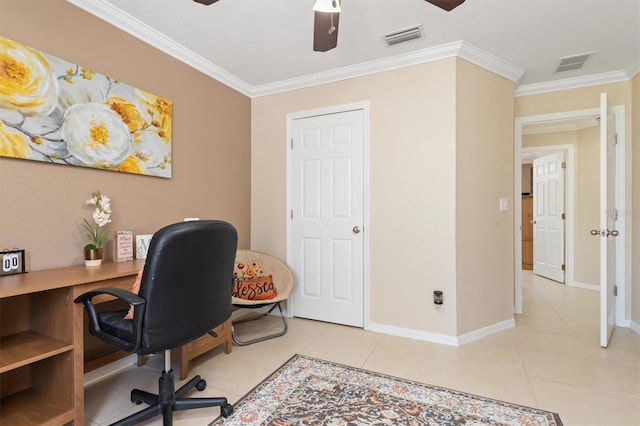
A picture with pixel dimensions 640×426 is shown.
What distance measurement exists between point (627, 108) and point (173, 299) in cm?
429

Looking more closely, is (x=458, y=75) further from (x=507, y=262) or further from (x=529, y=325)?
(x=529, y=325)

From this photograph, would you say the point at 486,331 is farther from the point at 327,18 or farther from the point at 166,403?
the point at 327,18

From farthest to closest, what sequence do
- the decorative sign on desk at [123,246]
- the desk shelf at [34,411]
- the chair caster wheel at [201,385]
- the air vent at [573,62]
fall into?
the air vent at [573,62]
the decorative sign on desk at [123,246]
the chair caster wheel at [201,385]
the desk shelf at [34,411]

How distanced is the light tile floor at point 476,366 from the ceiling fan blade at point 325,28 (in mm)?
2123

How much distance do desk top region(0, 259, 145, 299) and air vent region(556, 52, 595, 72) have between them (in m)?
3.86

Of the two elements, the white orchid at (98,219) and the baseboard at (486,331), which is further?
the baseboard at (486,331)

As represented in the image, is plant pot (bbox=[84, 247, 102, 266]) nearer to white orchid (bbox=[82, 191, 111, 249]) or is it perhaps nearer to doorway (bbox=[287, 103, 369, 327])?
white orchid (bbox=[82, 191, 111, 249])

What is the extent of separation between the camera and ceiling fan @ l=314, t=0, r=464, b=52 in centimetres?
141

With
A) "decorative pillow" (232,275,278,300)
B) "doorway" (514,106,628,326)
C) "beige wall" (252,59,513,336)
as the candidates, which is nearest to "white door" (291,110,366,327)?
"beige wall" (252,59,513,336)

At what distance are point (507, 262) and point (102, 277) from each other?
3285 millimetres

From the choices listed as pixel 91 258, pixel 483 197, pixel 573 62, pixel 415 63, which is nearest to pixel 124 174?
pixel 91 258

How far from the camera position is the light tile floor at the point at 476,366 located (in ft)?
5.72

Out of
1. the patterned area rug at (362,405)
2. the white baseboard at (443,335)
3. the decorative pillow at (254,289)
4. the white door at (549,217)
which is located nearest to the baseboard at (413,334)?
the white baseboard at (443,335)

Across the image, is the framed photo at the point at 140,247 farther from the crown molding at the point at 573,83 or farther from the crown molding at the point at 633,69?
the crown molding at the point at 633,69
